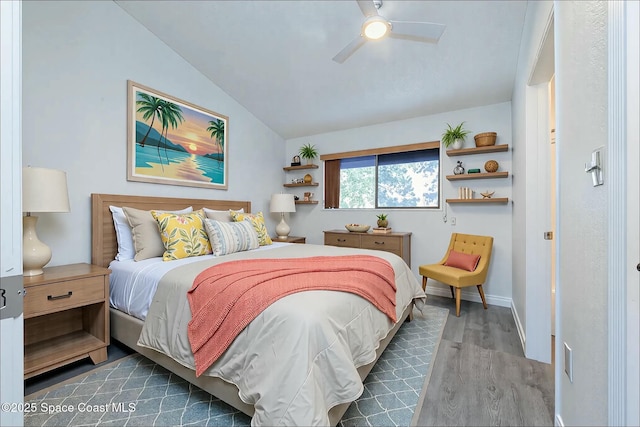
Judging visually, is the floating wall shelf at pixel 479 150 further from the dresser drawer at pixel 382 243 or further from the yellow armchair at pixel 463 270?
the dresser drawer at pixel 382 243

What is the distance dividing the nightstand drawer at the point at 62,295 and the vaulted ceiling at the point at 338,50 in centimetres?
253

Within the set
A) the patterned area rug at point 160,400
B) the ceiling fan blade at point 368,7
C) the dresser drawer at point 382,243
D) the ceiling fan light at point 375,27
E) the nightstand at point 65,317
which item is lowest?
the patterned area rug at point 160,400

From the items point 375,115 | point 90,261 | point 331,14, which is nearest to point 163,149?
point 90,261

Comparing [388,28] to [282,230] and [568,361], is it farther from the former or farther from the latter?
[282,230]

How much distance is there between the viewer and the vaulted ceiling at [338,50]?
2.37m

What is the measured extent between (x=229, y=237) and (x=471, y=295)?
3.02 m

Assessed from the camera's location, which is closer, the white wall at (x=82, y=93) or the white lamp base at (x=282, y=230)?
the white wall at (x=82, y=93)

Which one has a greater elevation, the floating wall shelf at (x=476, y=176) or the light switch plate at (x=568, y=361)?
the floating wall shelf at (x=476, y=176)

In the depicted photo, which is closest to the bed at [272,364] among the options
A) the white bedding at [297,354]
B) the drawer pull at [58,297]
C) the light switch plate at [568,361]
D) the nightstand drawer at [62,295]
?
the white bedding at [297,354]

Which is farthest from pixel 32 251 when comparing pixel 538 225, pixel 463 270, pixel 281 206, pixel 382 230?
pixel 463 270

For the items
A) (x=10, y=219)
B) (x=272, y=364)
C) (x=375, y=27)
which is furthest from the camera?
(x=375, y=27)

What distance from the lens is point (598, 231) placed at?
92cm

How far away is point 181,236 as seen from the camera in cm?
243

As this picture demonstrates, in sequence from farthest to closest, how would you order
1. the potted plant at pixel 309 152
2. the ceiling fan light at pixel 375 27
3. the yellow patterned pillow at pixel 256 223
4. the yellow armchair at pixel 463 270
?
1. the potted plant at pixel 309 152
2. the yellow patterned pillow at pixel 256 223
3. the yellow armchair at pixel 463 270
4. the ceiling fan light at pixel 375 27
